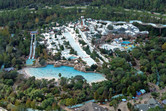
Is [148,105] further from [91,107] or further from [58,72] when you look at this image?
[58,72]

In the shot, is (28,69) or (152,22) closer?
(28,69)

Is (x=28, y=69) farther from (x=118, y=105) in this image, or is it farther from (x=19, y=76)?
(x=118, y=105)

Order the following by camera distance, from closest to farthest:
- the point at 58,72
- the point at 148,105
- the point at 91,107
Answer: the point at 91,107 < the point at 148,105 < the point at 58,72

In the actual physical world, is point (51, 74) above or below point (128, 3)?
below

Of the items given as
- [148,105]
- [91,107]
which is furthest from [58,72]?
[148,105]

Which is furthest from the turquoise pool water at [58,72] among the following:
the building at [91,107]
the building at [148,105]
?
the building at [148,105]

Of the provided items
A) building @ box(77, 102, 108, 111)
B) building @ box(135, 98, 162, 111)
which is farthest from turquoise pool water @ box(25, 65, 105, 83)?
building @ box(135, 98, 162, 111)

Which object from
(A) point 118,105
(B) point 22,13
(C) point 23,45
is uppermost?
(B) point 22,13

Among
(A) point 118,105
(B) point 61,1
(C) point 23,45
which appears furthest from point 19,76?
A: (B) point 61,1
